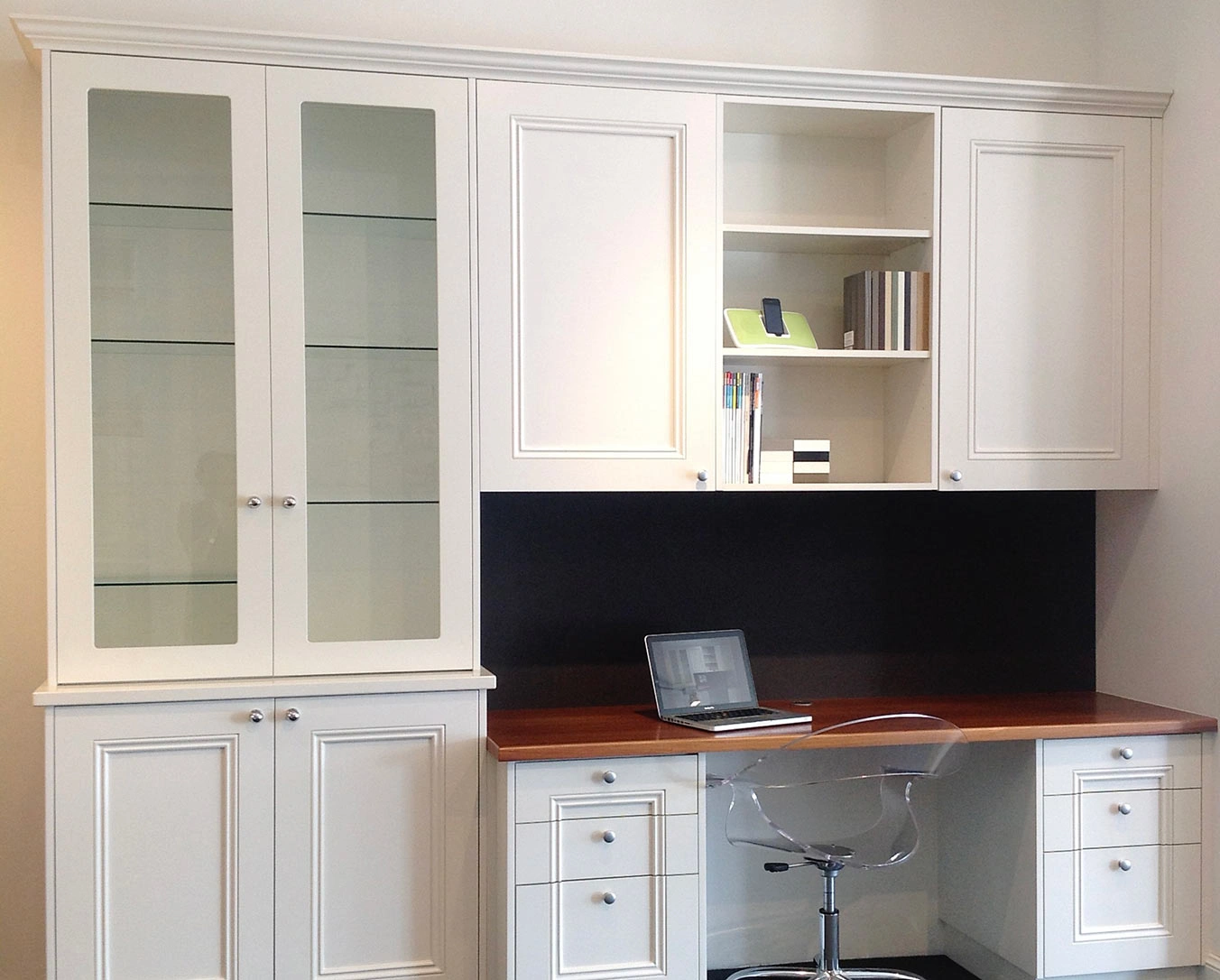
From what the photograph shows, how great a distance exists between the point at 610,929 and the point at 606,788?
0.31 meters

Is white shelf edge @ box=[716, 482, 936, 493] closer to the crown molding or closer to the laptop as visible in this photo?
the laptop

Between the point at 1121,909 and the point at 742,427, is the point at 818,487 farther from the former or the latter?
the point at 1121,909

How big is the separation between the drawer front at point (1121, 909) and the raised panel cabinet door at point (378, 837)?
54.1 inches

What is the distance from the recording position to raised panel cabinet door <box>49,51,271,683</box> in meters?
2.57

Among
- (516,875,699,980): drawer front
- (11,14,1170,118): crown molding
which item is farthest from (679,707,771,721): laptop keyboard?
(11,14,1170,118): crown molding

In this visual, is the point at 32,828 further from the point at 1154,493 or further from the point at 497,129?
the point at 1154,493

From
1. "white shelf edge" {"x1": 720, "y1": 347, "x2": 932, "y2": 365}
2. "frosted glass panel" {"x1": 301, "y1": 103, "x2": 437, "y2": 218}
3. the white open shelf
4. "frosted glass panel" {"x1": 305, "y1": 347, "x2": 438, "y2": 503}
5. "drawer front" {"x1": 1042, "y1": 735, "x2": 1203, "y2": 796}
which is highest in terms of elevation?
"frosted glass panel" {"x1": 301, "y1": 103, "x2": 437, "y2": 218}

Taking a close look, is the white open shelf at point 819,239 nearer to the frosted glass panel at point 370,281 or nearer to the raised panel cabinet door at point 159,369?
the frosted glass panel at point 370,281

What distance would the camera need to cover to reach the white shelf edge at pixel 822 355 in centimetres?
293

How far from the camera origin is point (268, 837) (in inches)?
102

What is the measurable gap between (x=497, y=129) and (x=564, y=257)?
324mm

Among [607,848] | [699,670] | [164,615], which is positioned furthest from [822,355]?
[164,615]

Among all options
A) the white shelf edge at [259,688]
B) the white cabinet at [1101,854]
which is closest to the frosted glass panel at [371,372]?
the white shelf edge at [259,688]

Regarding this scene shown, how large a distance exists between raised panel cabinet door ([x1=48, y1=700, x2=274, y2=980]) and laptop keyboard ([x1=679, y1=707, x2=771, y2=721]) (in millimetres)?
983
